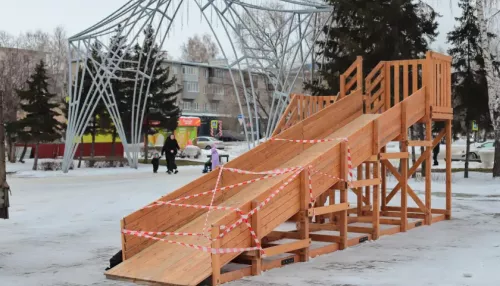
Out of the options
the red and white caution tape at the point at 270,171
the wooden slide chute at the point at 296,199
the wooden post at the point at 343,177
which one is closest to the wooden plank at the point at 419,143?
the wooden slide chute at the point at 296,199

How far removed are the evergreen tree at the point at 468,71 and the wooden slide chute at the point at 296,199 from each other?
11.0 metres

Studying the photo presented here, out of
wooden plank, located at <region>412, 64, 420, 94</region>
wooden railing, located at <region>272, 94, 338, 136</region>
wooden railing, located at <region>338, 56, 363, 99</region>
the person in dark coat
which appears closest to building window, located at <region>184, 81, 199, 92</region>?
the person in dark coat

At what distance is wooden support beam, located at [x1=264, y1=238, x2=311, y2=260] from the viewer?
8.38m

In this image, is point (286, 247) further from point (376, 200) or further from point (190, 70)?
point (190, 70)

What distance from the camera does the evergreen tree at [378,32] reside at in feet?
75.5

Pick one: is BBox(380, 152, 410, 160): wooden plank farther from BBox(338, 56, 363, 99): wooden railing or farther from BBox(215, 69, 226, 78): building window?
BBox(215, 69, 226, 78): building window

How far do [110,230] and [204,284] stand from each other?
510cm

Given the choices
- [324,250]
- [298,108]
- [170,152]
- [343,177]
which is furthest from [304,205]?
[170,152]

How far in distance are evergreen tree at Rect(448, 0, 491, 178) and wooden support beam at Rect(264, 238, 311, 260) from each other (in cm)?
1628

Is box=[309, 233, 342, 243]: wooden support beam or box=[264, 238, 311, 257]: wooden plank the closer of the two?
box=[264, 238, 311, 257]: wooden plank

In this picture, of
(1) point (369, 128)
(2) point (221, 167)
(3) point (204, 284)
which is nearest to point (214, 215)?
(2) point (221, 167)

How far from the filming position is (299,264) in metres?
8.80

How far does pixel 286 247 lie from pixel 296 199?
A: 0.71 metres

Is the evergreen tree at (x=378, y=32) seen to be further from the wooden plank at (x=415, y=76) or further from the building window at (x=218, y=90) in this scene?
the building window at (x=218, y=90)
